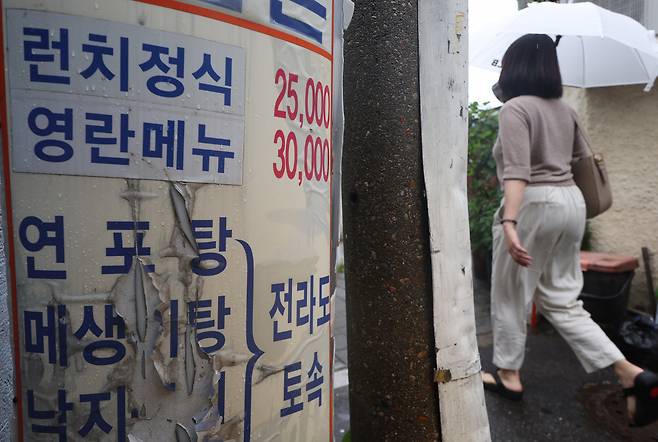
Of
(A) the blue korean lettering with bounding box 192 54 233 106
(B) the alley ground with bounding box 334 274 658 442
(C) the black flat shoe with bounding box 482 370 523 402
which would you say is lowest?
(B) the alley ground with bounding box 334 274 658 442

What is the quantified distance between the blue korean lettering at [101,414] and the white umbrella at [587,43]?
2955 millimetres

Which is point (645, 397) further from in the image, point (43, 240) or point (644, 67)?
point (43, 240)

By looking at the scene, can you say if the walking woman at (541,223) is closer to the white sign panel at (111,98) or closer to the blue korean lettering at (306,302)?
the blue korean lettering at (306,302)

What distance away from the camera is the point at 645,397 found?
2.40m

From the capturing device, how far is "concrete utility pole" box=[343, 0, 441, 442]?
1.32 meters

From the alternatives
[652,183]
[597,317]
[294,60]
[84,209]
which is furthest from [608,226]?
[84,209]

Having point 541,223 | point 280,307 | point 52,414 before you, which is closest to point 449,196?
point 280,307

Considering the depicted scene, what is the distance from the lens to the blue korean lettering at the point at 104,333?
0.80 m

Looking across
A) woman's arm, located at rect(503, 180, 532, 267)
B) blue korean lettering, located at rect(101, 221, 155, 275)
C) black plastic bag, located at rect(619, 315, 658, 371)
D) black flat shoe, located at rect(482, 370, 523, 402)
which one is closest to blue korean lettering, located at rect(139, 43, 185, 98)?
blue korean lettering, located at rect(101, 221, 155, 275)

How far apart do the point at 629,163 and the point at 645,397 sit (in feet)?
8.94

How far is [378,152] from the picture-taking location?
1361 millimetres

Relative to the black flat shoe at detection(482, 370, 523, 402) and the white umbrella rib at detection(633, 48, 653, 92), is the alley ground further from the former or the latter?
the white umbrella rib at detection(633, 48, 653, 92)

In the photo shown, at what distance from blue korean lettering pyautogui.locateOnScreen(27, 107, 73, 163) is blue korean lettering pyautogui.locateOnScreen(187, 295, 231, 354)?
340 mm

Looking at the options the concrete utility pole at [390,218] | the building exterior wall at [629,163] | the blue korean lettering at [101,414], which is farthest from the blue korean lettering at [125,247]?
the building exterior wall at [629,163]
